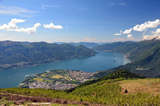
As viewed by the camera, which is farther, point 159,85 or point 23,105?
point 159,85

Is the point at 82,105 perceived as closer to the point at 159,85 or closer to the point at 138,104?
the point at 138,104

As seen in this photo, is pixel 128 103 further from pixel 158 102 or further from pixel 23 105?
pixel 23 105

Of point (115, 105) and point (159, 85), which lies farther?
point (159, 85)

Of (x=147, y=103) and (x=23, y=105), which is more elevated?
(x=23, y=105)

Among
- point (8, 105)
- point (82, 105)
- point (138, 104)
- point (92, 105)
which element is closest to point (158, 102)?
point (138, 104)

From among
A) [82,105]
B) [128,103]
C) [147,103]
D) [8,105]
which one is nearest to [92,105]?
[82,105]

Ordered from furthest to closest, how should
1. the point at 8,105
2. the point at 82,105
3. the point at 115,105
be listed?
the point at 115,105 < the point at 82,105 < the point at 8,105

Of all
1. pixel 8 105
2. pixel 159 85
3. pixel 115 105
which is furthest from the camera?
pixel 159 85

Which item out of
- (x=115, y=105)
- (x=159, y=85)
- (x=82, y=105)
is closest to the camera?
(x=82, y=105)

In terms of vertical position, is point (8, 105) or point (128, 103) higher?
point (8, 105)
